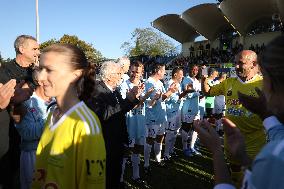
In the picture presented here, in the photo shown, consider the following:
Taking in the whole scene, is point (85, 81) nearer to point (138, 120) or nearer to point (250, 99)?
point (250, 99)

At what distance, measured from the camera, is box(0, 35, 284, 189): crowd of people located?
5.48ft

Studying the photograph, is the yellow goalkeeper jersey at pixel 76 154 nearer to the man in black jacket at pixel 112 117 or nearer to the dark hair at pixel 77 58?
the dark hair at pixel 77 58

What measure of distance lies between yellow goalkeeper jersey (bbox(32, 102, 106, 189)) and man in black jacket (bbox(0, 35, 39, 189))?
0.93m

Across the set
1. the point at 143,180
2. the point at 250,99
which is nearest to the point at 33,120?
the point at 250,99

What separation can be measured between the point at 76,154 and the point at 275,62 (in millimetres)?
1405

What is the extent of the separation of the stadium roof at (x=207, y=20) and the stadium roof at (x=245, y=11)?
9.55 feet

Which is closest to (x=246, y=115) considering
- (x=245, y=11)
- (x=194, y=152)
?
(x=194, y=152)

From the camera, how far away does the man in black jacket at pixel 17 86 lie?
312cm

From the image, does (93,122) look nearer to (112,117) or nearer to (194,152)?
(112,117)

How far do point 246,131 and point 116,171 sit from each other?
189cm

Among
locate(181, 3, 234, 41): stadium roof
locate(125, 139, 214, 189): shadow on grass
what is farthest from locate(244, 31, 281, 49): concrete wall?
locate(125, 139, 214, 189): shadow on grass

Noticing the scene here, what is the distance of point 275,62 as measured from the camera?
1.56 m

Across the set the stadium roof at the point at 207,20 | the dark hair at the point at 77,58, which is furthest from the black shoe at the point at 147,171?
the stadium roof at the point at 207,20

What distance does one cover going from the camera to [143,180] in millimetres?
6695
